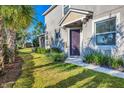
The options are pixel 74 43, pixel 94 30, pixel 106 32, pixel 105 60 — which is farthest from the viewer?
pixel 74 43

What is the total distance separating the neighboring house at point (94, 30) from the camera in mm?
9734

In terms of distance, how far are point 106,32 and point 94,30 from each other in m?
1.23

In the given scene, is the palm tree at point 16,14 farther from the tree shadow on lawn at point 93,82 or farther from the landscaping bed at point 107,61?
the landscaping bed at point 107,61

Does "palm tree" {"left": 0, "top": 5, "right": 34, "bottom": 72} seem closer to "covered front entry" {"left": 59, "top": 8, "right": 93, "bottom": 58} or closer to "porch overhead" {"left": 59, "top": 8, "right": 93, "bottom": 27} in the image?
"porch overhead" {"left": 59, "top": 8, "right": 93, "bottom": 27}

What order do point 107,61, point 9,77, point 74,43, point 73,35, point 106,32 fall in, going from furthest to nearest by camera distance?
point 74,43 < point 73,35 < point 106,32 < point 107,61 < point 9,77

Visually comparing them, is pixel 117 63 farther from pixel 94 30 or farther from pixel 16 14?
pixel 16 14

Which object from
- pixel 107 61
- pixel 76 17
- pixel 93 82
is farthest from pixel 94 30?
pixel 93 82

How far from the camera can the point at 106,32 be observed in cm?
1080

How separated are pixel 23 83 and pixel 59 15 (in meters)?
12.6

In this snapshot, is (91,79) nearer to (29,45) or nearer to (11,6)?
(11,6)

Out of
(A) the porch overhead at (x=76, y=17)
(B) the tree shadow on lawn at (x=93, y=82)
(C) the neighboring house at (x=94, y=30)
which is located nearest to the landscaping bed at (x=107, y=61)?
(C) the neighboring house at (x=94, y=30)

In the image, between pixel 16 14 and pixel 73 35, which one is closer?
pixel 16 14
